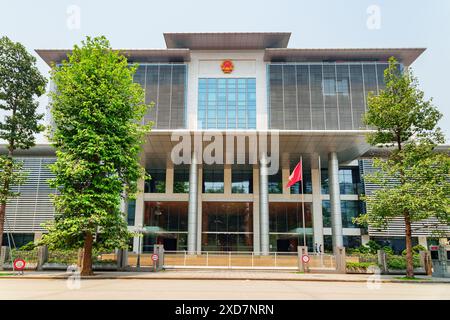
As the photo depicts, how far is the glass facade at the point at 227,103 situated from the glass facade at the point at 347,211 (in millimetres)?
14699

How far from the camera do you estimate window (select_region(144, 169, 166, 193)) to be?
4616cm

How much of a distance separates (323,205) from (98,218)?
34.0 meters

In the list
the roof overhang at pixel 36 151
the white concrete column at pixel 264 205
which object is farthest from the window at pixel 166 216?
the roof overhang at pixel 36 151

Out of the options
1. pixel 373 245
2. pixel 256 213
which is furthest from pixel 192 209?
pixel 373 245

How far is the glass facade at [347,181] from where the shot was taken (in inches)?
1858

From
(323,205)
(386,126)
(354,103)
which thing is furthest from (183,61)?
(386,126)

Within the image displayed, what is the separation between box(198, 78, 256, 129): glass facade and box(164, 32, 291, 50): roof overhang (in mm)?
5070

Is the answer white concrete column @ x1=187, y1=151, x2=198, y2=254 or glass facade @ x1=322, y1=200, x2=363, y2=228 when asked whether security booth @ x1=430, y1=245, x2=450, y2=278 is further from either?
white concrete column @ x1=187, y1=151, x2=198, y2=254

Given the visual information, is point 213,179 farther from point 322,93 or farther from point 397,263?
point 397,263

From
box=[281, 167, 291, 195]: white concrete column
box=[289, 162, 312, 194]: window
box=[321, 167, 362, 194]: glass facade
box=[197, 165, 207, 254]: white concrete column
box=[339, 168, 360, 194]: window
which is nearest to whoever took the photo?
box=[197, 165, 207, 254]: white concrete column

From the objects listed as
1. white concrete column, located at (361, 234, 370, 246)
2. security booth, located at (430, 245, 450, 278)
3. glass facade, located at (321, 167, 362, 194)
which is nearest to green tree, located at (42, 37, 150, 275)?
security booth, located at (430, 245, 450, 278)

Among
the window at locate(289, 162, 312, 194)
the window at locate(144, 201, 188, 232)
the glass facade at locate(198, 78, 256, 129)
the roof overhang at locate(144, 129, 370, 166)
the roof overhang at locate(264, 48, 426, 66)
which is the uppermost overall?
the roof overhang at locate(264, 48, 426, 66)
